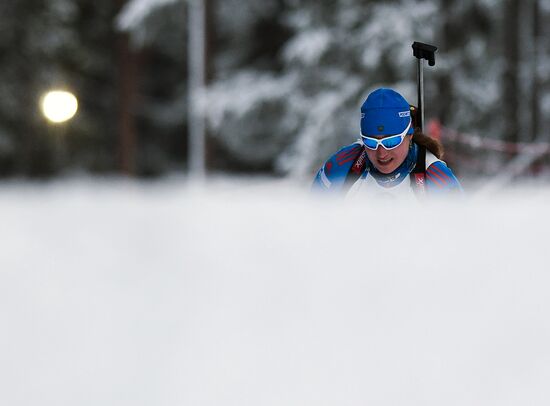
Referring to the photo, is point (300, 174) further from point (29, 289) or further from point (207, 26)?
point (29, 289)

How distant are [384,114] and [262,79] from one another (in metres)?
16.2

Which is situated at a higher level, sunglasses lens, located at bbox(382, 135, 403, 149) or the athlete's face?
sunglasses lens, located at bbox(382, 135, 403, 149)

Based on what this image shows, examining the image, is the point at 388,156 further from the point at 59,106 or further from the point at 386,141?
the point at 59,106

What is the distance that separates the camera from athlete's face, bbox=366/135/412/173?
3.94 metres

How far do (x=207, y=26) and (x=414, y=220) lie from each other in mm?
21085

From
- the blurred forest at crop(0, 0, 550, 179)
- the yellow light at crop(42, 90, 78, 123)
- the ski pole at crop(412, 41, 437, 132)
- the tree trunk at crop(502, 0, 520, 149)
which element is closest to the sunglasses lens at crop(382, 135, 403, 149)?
the ski pole at crop(412, 41, 437, 132)

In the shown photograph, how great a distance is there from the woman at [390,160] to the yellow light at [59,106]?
1387 millimetres

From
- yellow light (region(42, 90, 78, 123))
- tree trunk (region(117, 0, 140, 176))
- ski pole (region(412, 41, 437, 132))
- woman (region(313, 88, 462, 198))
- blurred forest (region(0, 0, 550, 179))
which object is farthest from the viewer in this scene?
tree trunk (region(117, 0, 140, 176))

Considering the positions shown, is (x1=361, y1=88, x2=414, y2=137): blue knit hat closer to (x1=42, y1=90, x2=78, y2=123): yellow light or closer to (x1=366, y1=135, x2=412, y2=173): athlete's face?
(x1=366, y1=135, x2=412, y2=173): athlete's face

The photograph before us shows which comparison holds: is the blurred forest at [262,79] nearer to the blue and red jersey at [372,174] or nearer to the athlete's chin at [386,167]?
the blue and red jersey at [372,174]

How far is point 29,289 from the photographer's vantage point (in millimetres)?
964

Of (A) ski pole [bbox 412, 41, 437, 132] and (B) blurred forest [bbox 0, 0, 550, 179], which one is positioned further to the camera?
(B) blurred forest [bbox 0, 0, 550, 179]

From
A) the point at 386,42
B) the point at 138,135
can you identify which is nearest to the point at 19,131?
the point at 138,135

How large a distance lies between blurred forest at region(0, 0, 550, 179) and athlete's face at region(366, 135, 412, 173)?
6880mm
